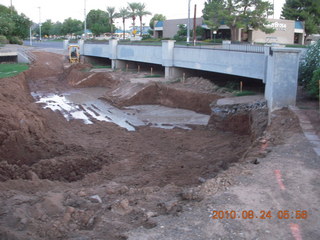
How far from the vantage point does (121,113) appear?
25.6m

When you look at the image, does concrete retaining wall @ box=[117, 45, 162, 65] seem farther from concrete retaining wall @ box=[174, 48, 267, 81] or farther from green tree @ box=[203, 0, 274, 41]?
green tree @ box=[203, 0, 274, 41]

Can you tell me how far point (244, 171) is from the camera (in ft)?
32.6

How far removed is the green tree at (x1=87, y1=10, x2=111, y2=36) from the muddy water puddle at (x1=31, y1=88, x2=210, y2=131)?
2052 inches

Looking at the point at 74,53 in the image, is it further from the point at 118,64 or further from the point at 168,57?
the point at 168,57

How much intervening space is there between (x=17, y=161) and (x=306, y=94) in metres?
14.5

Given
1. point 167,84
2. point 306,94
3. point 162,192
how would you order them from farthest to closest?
point 167,84
point 306,94
point 162,192

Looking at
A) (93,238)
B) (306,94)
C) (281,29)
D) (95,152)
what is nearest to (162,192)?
(93,238)

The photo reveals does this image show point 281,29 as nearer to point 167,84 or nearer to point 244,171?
point 167,84
